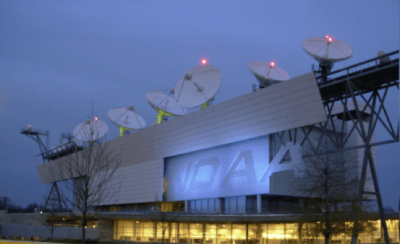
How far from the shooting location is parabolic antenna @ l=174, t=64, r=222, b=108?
56125mm

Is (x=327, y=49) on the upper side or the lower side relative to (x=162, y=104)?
upper

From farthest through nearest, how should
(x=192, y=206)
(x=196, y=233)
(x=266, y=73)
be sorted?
1. (x=192, y=206)
2. (x=266, y=73)
3. (x=196, y=233)

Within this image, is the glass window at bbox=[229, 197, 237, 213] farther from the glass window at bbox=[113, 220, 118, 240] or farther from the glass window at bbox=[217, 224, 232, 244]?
the glass window at bbox=[113, 220, 118, 240]

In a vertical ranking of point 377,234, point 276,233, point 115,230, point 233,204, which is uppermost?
point 233,204

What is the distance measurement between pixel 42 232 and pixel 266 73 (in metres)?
40.1

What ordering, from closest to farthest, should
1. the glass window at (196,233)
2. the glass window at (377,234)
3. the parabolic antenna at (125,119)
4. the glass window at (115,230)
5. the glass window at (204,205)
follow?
1. the glass window at (377,234)
2. the glass window at (196,233)
3. the glass window at (115,230)
4. the glass window at (204,205)
5. the parabolic antenna at (125,119)

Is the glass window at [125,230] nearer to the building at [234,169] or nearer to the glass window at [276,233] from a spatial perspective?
the building at [234,169]

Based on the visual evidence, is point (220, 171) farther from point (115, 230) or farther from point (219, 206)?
point (115, 230)

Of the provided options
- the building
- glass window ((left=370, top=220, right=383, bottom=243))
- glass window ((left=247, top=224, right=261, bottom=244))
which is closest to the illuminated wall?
the building

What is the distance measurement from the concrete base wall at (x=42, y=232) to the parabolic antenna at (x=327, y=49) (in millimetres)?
37190

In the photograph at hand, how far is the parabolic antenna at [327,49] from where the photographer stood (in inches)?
1762

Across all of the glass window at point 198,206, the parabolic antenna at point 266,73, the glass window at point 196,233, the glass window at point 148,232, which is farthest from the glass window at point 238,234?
the parabolic antenna at point 266,73

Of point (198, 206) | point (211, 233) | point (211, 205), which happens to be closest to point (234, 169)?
point (211, 205)

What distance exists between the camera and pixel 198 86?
5709cm
